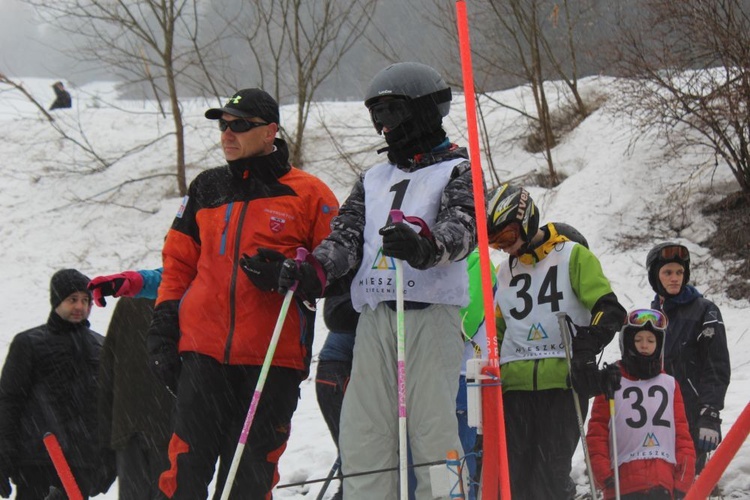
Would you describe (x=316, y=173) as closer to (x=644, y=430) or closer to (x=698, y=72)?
(x=698, y=72)

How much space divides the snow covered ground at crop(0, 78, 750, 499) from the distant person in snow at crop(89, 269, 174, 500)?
169 centimetres

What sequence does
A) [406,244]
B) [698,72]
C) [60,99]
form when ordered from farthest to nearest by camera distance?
1. [60,99]
2. [698,72]
3. [406,244]

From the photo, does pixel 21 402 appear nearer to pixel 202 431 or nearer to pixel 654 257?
pixel 202 431

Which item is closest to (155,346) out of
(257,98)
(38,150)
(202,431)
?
(202,431)

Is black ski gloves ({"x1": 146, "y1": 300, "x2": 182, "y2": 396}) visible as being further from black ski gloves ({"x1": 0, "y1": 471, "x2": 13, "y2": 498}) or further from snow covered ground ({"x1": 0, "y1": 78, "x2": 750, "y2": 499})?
snow covered ground ({"x1": 0, "y1": 78, "x2": 750, "y2": 499})

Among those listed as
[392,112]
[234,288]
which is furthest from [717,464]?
[234,288]

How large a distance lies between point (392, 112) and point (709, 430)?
2619 mm

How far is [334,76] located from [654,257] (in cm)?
1980

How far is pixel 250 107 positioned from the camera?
3959 mm

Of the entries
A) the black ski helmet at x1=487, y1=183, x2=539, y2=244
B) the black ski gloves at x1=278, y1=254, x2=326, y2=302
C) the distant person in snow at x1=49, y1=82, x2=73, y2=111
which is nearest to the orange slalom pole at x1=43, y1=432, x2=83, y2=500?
the black ski gloves at x1=278, y1=254, x2=326, y2=302

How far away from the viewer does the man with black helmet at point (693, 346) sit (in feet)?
16.1

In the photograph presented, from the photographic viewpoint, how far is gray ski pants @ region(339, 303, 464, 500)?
3.26 m

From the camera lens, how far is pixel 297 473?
259 inches

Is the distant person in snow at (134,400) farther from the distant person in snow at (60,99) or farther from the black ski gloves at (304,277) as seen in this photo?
the distant person in snow at (60,99)
